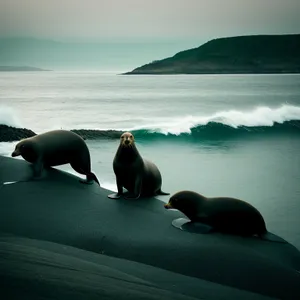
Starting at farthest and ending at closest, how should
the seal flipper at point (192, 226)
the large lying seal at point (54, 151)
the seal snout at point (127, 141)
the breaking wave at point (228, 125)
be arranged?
the breaking wave at point (228, 125)
the large lying seal at point (54, 151)
the seal snout at point (127, 141)
the seal flipper at point (192, 226)

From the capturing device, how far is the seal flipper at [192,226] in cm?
235

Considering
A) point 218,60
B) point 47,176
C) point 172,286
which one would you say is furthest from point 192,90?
point 172,286

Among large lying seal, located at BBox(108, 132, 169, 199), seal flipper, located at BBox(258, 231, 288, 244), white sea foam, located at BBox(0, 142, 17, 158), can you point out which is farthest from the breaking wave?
seal flipper, located at BBox(258, 231, 288, 244)

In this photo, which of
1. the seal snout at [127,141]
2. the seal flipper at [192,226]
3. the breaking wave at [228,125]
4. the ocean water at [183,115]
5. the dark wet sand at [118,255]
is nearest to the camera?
the dark wet sand at [118,255]

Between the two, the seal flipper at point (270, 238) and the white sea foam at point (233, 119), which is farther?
the white sea foam at point (233, 119)

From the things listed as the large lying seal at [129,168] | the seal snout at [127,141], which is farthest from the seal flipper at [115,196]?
the seal snout at [127,141]

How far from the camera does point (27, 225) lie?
7.61 feet

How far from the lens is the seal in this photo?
7.81ft

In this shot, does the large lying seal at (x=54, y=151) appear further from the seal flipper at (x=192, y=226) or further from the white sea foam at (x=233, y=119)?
the white sea foam at (x=233, y=119)

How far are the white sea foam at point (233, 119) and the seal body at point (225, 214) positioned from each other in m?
3.57

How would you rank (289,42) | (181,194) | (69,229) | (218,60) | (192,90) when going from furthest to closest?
(192,90) < (218,60) < (289,42) < (181,194) < (69,229)

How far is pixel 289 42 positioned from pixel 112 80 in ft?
8.37

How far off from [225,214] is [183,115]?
13.3ft

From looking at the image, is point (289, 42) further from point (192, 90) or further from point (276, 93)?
point (192, 90)
